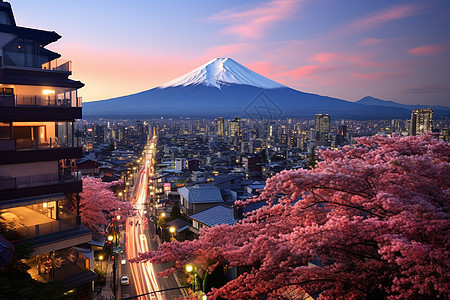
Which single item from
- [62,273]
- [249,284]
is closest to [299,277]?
[249,284]

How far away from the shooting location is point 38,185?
9555 millimetres

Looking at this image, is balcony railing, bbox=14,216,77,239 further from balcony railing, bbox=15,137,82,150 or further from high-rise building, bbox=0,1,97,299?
balcony railing, bbox=15,137,82,150

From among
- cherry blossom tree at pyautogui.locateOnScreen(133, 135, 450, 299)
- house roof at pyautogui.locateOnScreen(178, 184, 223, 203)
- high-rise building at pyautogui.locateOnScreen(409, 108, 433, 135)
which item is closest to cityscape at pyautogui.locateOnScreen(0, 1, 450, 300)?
cherry blossom tree at pyautogui.locateOnScreen(133, 135, 450, 299)

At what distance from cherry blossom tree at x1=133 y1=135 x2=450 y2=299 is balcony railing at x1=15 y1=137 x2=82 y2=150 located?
6.19m

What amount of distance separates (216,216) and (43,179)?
10652 millimetres

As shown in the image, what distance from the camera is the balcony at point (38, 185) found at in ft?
29.6

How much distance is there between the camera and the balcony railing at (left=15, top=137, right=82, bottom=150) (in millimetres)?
9461

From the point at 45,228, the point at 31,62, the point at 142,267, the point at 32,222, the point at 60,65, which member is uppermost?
→ the point at 31,62

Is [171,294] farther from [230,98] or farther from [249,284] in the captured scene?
[230,98]

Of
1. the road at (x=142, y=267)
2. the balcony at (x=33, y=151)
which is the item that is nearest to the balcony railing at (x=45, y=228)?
the balcony at (x=33, y=151)

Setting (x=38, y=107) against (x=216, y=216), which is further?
(x=216, y=216)

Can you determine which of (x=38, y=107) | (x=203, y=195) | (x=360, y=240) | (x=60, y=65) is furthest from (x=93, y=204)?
(x=203, y=195)

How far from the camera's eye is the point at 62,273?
941 centimetres

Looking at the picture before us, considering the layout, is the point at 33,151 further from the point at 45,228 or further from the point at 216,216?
the point at 216,216
